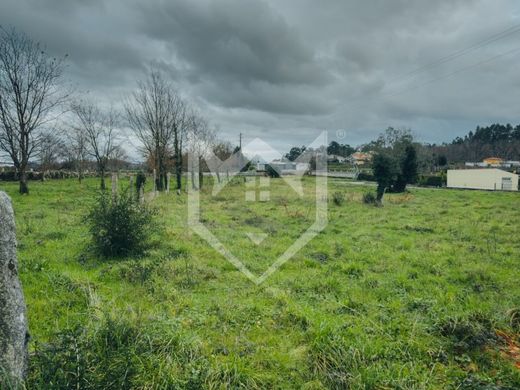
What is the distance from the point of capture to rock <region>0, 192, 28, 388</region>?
8.83 ft

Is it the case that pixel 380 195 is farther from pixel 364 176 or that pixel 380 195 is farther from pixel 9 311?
pixel 364 176

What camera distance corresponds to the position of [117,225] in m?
7.57

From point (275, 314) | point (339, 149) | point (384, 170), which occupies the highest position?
point (339, 149)

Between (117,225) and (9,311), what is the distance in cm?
501

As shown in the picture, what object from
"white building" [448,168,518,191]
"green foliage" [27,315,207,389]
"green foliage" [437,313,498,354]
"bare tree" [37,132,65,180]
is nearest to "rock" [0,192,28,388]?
"green foliage" [27,315,207,389]

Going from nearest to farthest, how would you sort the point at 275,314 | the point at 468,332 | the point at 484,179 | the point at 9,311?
the point at 9,311 < the point at 468,332 < the point at 275,314 < the point at 484,179

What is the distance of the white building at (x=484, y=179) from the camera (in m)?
36.6

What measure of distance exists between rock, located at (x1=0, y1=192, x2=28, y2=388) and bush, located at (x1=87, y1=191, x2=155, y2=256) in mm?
→ 4724

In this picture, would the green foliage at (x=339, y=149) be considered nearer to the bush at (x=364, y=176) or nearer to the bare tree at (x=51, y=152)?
the bush at (x=364, y=176)

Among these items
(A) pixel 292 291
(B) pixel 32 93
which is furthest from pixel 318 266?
(B) pixel 32 93

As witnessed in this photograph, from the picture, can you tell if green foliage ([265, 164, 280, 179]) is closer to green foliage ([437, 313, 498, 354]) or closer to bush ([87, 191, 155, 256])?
bush ([87, 191, 155, 256])

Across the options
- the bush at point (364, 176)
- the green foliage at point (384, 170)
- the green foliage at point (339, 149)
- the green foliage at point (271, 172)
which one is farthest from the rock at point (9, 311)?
the green foliage at point (339, 149)

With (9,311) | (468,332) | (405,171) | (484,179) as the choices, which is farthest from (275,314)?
(484,179)

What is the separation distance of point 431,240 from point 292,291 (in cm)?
623
